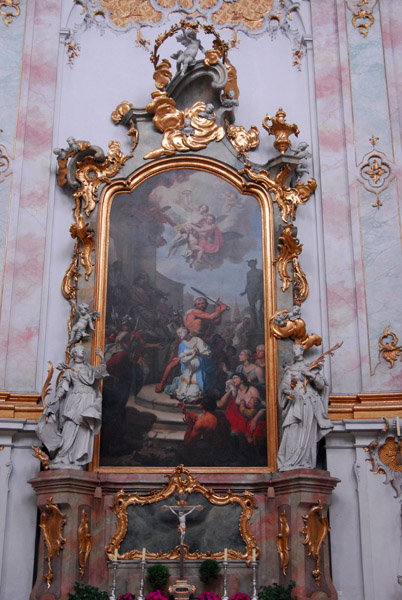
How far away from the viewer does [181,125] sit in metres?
11.4

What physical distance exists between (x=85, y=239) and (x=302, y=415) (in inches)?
144

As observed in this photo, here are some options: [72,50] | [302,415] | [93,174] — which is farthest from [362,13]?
[302,415]

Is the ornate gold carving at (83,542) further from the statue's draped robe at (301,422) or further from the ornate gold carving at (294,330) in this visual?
the ornate gold carving at (294,330)

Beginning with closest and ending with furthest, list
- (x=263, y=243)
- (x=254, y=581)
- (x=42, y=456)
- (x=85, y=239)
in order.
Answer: (x=254, y=581) < (x=42, y=456) < (x=85, y=239) < (x=263, y=243)

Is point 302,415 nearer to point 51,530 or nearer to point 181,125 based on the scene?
point 51,530

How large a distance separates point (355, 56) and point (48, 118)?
180 inches

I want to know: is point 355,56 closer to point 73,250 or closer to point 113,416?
point 73,250

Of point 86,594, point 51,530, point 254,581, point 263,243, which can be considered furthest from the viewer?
point 263,243

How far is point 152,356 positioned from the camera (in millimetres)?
10477

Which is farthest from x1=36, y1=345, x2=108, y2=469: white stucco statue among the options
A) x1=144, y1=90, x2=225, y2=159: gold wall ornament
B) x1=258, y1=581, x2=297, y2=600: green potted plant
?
x1=144, y1=90, x2=225, y2=159: gold wall ornament

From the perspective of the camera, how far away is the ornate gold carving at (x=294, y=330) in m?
10.5

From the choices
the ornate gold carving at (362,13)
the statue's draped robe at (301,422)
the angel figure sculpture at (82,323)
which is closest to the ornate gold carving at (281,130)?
the ornate gold carving at (362,13)

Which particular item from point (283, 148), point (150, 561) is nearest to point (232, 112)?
point (283, 148)

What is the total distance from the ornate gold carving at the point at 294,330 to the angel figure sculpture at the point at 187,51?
371 centimetres
